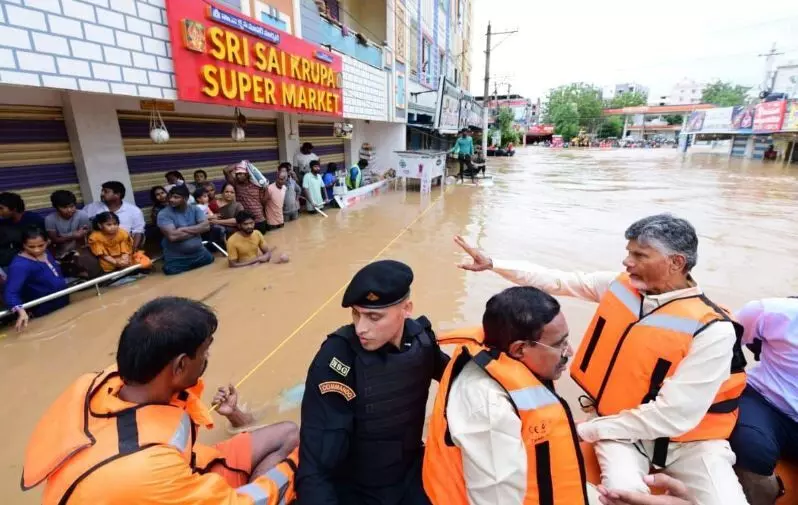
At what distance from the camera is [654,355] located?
1.78 metres

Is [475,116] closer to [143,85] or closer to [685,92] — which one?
[143,85]

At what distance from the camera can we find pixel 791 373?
1.90m

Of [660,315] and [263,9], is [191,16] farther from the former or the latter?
[660,315]

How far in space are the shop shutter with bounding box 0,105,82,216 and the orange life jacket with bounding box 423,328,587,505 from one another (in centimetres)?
579

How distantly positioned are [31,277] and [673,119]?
80.4 meters

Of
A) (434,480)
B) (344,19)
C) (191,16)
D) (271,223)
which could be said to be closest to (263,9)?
(191,16)

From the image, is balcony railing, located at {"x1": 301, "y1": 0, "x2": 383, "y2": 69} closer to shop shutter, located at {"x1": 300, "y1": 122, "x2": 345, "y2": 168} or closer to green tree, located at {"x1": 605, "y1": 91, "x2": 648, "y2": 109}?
shop shutter, located at {"x1": 300, "y1": 122, "x2": 345, "y2": 168}

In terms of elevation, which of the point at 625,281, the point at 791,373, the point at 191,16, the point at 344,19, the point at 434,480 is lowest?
the point at 434,480

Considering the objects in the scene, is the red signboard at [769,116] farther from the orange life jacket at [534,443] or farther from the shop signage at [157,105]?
the orange life jacket at [534,443]

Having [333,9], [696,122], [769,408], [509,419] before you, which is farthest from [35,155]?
[696,122]

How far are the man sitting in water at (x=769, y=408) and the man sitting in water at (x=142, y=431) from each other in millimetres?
2025

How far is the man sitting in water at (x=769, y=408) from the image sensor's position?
5.97 ft

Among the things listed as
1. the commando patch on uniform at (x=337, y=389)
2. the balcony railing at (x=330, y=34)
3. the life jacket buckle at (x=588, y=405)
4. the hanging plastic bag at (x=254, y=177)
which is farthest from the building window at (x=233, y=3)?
the life jacket buckle at (x=588, y=405)

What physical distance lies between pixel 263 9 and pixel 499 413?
→ 7753 millimetres
